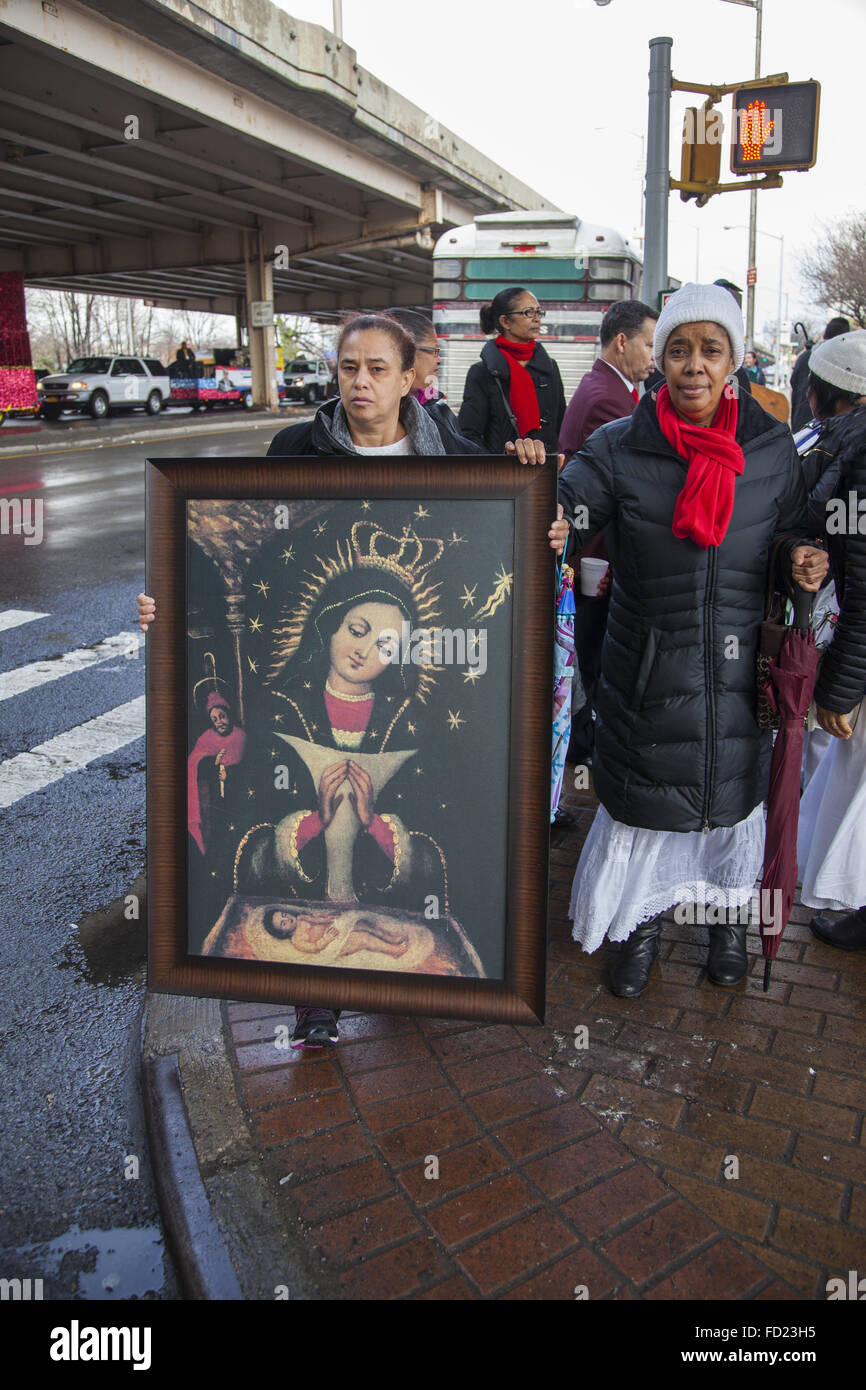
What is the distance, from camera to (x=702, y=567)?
3.08 metres

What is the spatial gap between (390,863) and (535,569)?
0.84 m

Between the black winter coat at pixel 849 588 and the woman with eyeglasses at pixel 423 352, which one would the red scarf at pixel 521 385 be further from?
the black winter coat at pixel 849 588

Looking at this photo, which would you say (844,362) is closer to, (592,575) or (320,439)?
(592,575)

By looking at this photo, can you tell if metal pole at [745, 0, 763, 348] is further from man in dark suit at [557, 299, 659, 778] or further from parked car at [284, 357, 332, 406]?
parked car at [284, 357, 332, 406]

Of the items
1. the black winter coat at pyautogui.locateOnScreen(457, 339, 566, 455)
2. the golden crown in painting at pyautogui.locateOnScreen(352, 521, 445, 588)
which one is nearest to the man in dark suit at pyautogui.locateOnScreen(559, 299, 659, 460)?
the black winter coat at pyautogui.locateOnScreen(457, 339, 566, 455)

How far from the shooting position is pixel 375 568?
2582 mm

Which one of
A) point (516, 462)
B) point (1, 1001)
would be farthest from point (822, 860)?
point (1, 1001)

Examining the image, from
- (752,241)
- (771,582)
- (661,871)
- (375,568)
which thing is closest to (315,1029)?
(661,871)

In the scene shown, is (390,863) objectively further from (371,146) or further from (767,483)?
(371,146)

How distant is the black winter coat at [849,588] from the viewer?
125 inches

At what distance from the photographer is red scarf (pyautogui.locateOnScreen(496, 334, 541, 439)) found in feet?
18.9

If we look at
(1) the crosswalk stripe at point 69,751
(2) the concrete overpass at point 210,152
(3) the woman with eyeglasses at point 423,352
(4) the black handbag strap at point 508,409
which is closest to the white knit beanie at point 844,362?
(3) the woman with eyeglasses at point 423,352

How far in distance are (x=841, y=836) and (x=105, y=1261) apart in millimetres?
2703

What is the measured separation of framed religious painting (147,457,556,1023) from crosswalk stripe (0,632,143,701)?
4394mm
